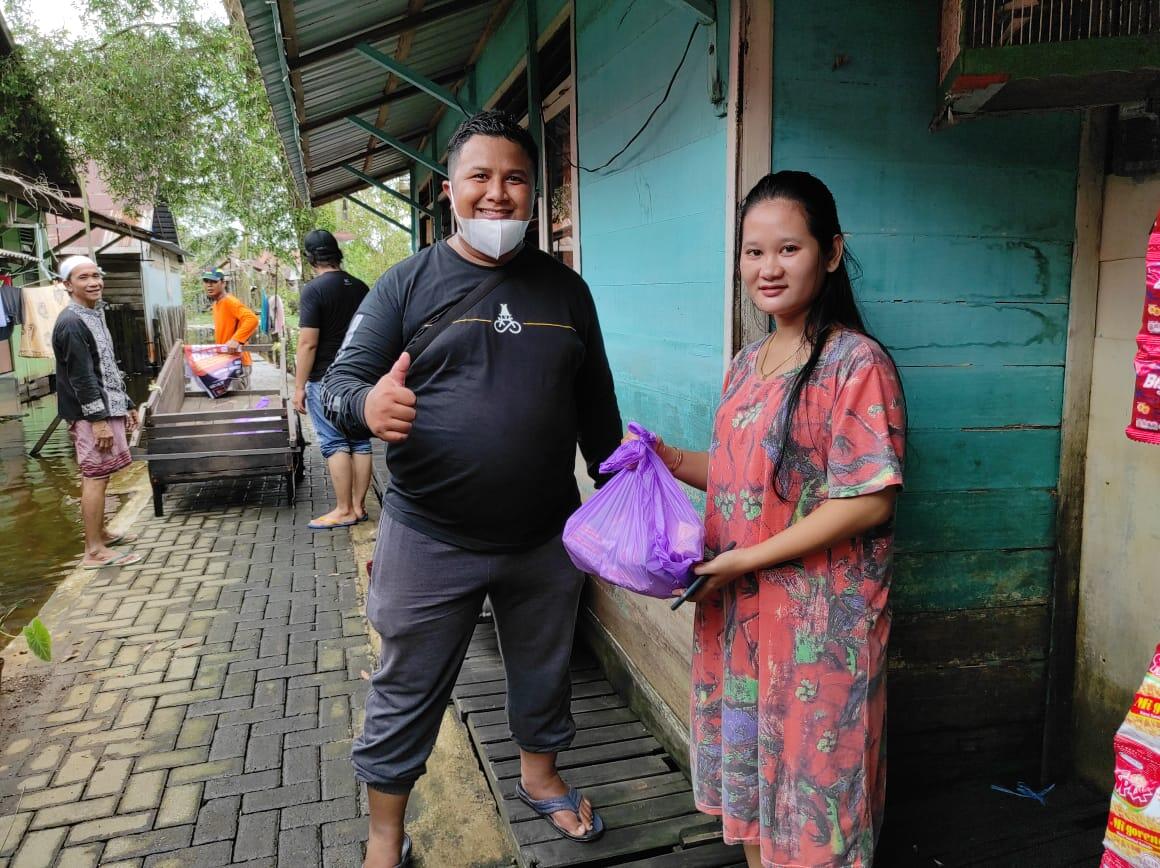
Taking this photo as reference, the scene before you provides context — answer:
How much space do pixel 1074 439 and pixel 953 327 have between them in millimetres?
571

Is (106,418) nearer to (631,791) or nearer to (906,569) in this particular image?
(631,791)

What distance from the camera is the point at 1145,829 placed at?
65.4 inches

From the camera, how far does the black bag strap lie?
2154mm

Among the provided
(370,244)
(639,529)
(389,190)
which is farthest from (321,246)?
(370,244)

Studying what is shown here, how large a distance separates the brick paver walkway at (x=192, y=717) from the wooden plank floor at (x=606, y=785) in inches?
20.0

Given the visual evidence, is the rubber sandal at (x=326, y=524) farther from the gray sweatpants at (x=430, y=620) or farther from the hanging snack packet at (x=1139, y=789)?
the hanging snack packet at (x=1139, y=789)

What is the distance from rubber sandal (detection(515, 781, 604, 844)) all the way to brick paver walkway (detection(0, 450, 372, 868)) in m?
0.58

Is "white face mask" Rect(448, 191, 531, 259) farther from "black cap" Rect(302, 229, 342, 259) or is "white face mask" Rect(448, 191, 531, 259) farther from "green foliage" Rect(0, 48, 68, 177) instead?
"green foliage" Rect(0, 48, 68, 177)

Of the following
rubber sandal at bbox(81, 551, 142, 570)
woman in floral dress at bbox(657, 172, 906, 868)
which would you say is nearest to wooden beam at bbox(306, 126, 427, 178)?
rubber sandal at bbox(81, 551, 142, 570)

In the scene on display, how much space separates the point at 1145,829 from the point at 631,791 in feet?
5.17

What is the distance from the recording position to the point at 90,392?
17.2 feet

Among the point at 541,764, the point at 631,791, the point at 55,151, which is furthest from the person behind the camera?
the point at 55,151

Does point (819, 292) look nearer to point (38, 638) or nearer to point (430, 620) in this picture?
point (430, 620)

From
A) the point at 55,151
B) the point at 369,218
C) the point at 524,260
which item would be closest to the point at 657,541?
the point at 524,260
